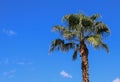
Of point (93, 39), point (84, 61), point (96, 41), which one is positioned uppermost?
point (93, 39)

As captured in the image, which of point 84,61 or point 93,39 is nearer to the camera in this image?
point 84,61

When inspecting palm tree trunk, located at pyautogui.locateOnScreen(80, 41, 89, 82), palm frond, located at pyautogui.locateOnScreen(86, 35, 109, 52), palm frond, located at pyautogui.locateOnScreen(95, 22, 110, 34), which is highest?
palm frond, located at pyautogui.locateOnScreen(95, 22, 110, 34)

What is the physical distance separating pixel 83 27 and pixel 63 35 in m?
1.83

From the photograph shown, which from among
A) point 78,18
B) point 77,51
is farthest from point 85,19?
point 77,51

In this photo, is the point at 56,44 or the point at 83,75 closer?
the point at 83,75

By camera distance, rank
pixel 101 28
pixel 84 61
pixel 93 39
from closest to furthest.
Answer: pixel 84 61
pixel 93 39
pixel 101 28

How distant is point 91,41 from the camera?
33562mm

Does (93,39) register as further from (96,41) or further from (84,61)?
(84,61)

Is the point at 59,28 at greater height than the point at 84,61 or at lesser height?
greater

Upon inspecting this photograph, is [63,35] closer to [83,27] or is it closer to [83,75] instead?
[83,27]

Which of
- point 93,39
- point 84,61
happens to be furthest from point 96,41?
point 84,61

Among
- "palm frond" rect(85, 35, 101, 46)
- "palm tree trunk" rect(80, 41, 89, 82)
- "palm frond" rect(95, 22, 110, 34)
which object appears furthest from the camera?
"palm frond" rect(95, 22, 110, 34)

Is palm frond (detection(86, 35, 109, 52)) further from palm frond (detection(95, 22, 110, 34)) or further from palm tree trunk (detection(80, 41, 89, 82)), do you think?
palm frond (detection(95, 22, 110, 34))

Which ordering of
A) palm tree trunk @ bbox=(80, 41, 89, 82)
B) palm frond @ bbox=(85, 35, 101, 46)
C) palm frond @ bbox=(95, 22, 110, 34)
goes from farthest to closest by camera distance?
palm frond @ bbox=(95, 22, 110, 34)
palm frond @ bbox=(85, 35, 101, 46)
palm tree trunk @ bbox=(80, 41, 89, 82)
